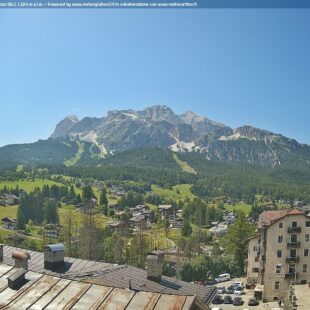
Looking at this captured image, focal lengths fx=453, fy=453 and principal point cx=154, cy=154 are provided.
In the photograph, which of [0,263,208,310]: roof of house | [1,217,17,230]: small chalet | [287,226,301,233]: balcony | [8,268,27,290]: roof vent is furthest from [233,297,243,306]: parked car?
[1,217,17,230]: small chalet

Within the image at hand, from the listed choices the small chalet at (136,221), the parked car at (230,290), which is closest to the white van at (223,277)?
the parked car at (230,290)

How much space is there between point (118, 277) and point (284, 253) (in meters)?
40.0

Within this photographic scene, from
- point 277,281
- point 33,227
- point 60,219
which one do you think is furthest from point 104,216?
point 277,281

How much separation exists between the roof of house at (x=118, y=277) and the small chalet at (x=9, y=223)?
119807mm

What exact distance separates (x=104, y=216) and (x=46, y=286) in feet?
546

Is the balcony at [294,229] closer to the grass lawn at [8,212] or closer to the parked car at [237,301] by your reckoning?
the parked car at [237,301]

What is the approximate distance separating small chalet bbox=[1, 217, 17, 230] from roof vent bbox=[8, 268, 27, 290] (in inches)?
5434

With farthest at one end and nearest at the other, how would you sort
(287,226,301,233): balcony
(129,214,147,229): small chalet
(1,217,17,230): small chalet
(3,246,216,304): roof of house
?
1. (129,214,147,229): small chalet
2. (1,217,17,230): small chalet
3. (287,226,301,233): balcony
4. (3,246,216,304): roof of house

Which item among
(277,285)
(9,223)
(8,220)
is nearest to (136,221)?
(9,223)

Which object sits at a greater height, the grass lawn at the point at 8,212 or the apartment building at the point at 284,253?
A: the apartment building at the point at 284,253

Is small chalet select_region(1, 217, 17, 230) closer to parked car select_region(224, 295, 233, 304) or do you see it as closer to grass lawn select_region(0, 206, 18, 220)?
grass lawn select_region(0, 206, 18, 220)

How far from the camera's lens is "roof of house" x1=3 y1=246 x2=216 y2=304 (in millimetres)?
23516

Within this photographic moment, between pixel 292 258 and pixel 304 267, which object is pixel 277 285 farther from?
pixel 304 267

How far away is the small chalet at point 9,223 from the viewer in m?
142
